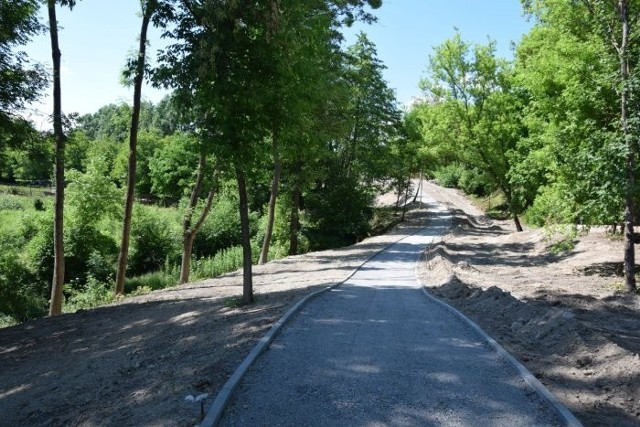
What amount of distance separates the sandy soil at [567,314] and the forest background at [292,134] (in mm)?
2109

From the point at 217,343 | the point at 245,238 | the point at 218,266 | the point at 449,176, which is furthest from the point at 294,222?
the point at 449,176

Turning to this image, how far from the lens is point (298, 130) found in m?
11.2

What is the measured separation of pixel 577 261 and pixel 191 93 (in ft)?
59.1

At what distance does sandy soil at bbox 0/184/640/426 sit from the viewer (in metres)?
5.67

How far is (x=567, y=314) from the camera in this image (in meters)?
8.48

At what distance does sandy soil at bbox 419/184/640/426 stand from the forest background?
211 centimetres

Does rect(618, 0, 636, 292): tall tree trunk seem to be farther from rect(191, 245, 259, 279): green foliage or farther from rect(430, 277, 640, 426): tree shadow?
rect(191, 245, 259, 279): green foliage

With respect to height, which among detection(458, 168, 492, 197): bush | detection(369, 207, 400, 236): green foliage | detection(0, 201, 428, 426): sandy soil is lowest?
detection(0, 201, 428, 426): sandy soil

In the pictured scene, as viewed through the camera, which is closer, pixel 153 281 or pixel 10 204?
pixel 153 281

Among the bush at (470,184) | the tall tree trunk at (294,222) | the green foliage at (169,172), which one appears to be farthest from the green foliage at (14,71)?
the bush at (470,184)

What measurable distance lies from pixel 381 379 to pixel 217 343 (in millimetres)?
3140

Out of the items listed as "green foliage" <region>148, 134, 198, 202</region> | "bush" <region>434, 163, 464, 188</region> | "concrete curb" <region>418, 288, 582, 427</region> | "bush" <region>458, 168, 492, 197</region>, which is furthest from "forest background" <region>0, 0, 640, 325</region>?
"bush" <region>434, 163, 464, 188</region>

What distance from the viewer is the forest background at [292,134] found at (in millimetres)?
10258

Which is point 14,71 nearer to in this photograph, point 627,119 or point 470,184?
point 627,119
